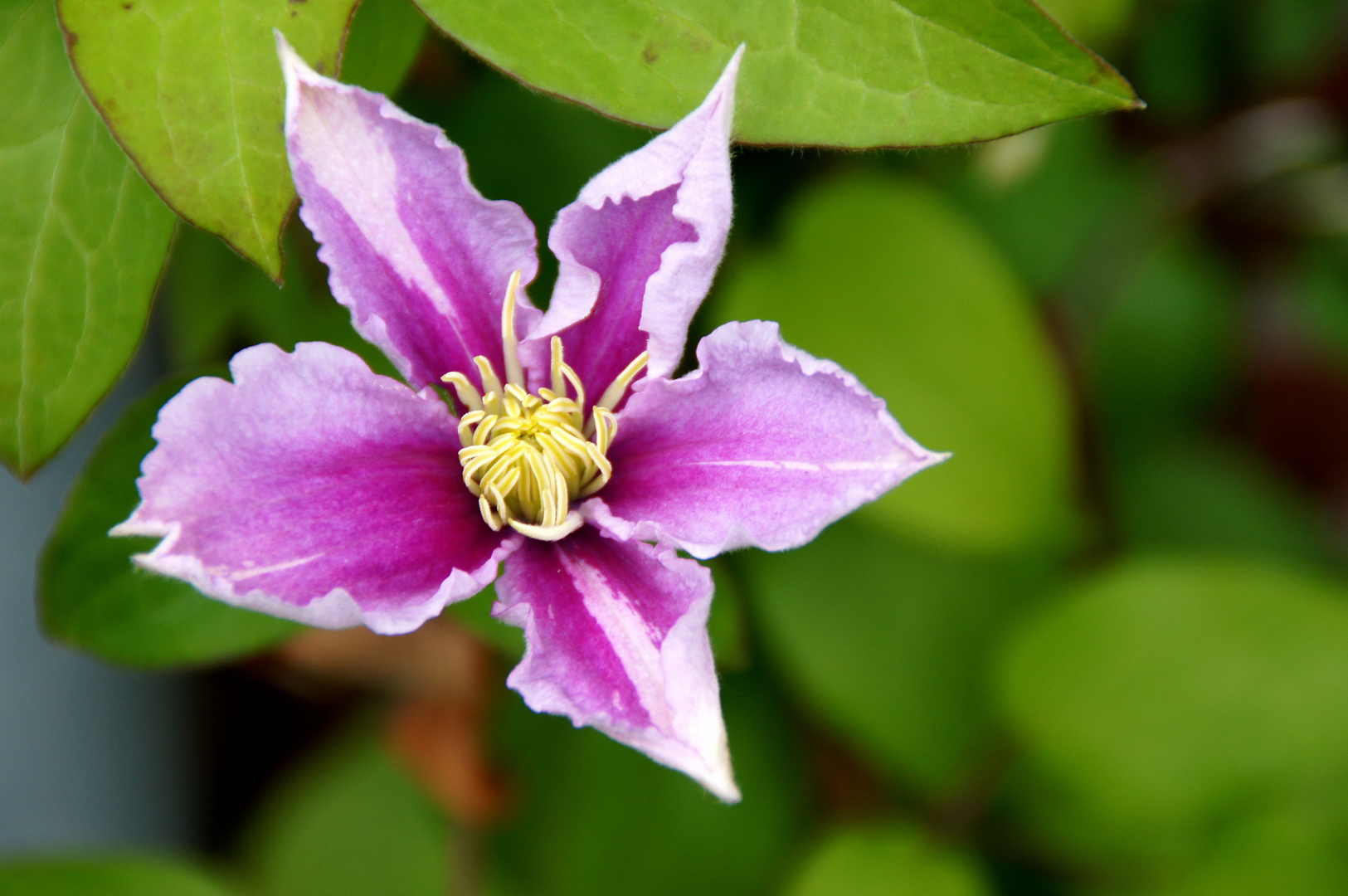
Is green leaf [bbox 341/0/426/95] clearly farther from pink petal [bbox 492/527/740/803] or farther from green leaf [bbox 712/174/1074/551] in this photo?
green leaf [bbox 712/174/1074/551]

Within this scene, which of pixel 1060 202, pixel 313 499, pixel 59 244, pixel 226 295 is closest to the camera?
pixel 313 499

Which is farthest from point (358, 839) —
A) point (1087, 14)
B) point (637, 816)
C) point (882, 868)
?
point (1087, 14)

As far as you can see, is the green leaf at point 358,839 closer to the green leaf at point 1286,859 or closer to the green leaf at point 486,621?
the green leaf at point 486,621

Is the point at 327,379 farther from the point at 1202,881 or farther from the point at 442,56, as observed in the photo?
the point at 1202,881

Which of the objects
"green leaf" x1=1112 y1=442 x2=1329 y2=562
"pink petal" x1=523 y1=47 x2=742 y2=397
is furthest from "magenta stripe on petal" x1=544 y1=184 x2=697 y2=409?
"green leaf" x1=1112 y1=442 x2=1329 y2=562

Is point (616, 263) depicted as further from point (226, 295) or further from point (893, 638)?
point (893, 638)
